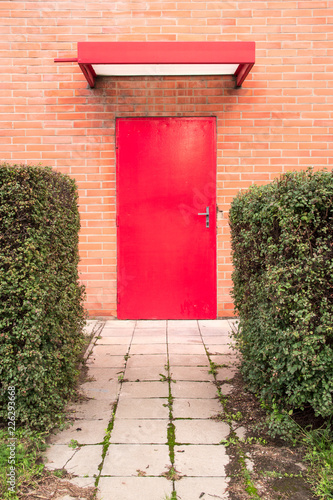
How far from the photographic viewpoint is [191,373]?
388 centimetres

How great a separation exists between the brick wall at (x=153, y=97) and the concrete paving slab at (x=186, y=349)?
1.13 metres

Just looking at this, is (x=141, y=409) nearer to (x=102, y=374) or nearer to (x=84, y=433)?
(x=84, y=433)

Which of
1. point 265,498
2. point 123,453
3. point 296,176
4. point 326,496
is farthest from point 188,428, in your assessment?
point 296,176

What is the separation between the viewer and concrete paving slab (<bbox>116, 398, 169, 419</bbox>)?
3115 mm

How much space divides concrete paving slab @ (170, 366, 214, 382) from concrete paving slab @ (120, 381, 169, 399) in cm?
21

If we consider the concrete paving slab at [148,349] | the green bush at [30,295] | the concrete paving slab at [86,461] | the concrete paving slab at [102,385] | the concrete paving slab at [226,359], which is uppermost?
the green bush at [30,295]

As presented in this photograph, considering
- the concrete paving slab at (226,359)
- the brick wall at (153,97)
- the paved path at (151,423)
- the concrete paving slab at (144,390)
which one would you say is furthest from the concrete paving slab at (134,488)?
the brick wall at (153,97)

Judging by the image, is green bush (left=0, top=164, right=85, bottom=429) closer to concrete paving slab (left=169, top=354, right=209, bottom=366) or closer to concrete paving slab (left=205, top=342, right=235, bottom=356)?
concrete paving slab (left=169, top=354, right=209, bottom=366)

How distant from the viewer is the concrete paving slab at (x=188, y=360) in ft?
13.5

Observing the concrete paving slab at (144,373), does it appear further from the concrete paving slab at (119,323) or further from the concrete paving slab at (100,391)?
the concrete paving slab at (119,323)

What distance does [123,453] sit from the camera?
2637 mm

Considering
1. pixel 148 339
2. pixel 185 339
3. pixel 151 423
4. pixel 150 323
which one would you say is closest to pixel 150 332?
pixel 148 339

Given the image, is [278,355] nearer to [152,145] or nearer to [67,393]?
[67,393]

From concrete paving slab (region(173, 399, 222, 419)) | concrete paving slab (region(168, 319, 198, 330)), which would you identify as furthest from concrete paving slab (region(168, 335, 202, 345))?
concrete paving slab (region(173, 399, 222, 419))
